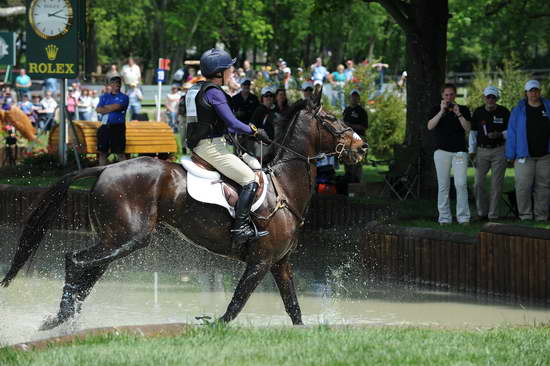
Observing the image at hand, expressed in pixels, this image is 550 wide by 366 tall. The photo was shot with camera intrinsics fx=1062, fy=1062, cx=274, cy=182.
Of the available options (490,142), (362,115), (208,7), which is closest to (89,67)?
(208,7)

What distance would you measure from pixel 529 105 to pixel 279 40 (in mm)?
52260

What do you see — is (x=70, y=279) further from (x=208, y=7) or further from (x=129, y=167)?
(x=208, y=7)

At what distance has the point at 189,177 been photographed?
9.70m

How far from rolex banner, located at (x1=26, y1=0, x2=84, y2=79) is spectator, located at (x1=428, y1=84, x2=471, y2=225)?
917 centimetres

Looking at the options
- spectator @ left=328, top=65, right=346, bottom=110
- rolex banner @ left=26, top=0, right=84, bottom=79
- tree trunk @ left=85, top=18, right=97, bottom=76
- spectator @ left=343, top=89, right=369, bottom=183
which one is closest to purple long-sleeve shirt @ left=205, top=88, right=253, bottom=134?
spectator @ left=343, top=89, right=369, bottom=183

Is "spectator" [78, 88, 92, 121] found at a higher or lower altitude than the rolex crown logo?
lower

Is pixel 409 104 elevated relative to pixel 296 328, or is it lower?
elevated

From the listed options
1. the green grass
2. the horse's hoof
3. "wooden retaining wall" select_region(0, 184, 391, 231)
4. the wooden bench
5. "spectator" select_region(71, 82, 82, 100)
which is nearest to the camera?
the green grass

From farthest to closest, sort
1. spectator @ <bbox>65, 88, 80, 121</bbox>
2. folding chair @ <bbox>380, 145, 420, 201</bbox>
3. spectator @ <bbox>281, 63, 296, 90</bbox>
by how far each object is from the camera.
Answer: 1. spectator @ <bbox>65, 88, 80, 121</bbox>
2. spectator @ <bbox>281, 63, 296, 90</bbox>
3. folding chair @ <bbox>380, 145, 420, 201</bbox>

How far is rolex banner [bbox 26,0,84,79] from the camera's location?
21422 millimetres

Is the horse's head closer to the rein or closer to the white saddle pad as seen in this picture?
the rein

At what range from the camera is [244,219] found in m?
9.58

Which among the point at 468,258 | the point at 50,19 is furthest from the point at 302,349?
the point at 50,19

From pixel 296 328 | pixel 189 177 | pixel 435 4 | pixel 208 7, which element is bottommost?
pixel 296 328
